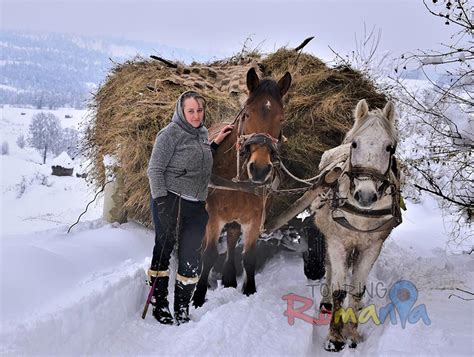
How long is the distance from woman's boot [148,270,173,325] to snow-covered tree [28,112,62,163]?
158 ft

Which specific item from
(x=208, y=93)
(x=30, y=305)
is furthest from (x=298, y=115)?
(x=30, y=305)

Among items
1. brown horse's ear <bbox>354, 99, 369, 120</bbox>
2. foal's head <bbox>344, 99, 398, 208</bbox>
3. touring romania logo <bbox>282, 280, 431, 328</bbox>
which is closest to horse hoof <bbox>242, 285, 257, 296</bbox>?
touring romania logo <bbox>282, 280, 431, 328</bbox>

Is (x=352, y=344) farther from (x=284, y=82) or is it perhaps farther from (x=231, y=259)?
(x=284, y=82)

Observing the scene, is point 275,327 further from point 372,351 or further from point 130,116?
point 130,116

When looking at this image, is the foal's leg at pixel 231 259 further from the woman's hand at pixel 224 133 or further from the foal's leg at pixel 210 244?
the woman's hand at pixel 224 133

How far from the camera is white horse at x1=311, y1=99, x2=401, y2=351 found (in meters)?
3.37

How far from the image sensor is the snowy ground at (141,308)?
2980 millimetres

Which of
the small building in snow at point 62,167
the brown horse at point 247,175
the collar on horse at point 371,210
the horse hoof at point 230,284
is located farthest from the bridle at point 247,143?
the small building in snow at point 62,167

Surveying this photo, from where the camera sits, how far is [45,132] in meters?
52.9

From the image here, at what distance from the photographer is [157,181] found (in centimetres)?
354

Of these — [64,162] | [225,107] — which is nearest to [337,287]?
[225,107]

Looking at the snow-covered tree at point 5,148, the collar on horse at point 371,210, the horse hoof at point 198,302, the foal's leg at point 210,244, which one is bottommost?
the snow-covered tree at point 5,148

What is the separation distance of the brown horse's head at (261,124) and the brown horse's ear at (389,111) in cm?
84

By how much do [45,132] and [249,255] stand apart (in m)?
53.2
